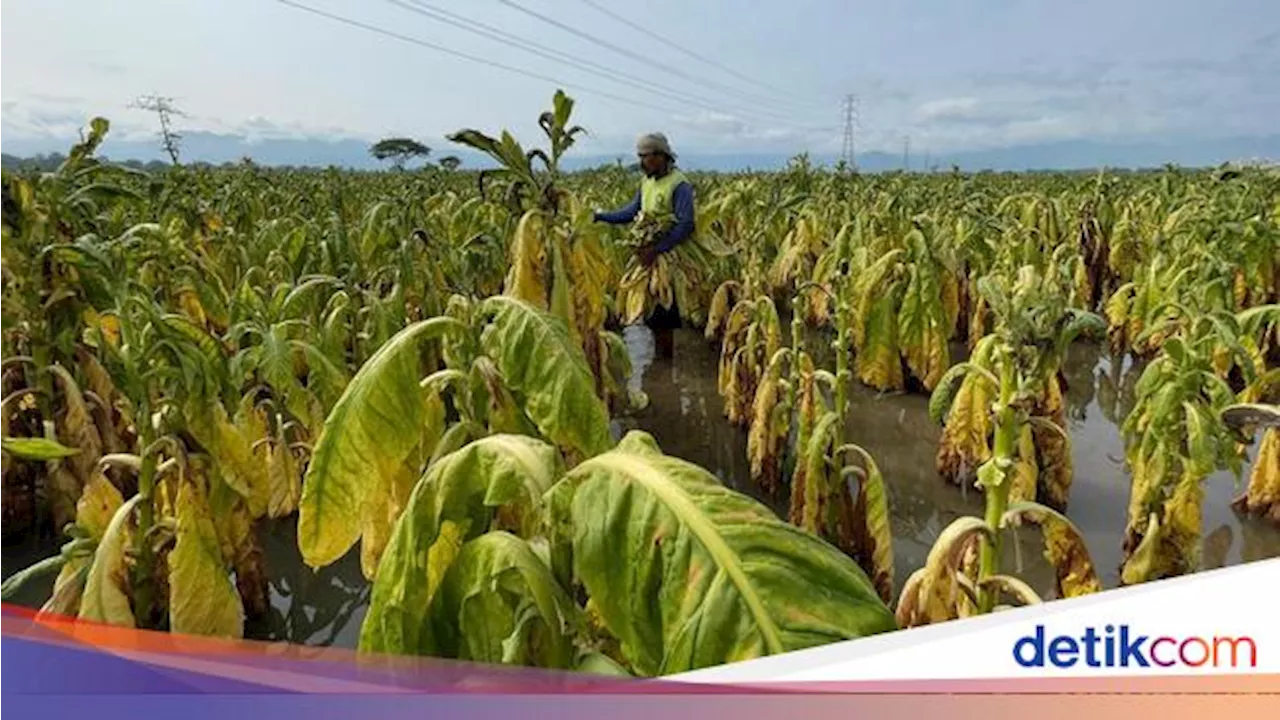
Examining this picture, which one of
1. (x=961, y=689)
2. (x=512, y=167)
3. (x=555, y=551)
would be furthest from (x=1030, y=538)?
(x=555, y=551)

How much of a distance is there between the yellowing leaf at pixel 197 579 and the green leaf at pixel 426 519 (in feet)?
4.76

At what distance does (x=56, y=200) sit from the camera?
3625 mm

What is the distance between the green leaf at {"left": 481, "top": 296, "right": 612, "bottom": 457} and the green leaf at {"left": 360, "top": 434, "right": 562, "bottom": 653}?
1.09ft

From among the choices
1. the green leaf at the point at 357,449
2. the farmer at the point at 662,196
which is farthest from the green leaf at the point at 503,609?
the farmer at the point at 662,196

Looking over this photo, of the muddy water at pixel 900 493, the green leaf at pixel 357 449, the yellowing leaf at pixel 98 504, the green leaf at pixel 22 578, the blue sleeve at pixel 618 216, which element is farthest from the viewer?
the blue sleeve at pixel 618 216

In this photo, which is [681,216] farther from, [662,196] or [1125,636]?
[1125,636]

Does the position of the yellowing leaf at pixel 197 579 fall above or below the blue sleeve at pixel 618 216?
below

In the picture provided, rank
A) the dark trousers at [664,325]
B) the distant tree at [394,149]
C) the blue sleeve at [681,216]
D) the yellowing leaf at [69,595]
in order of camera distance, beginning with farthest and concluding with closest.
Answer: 1. the distant tree at [394,149]
2. the dark trousers at [664,325]
3. the blue sleeve at [681,216]
4. the yellowing leaf at [69,595]

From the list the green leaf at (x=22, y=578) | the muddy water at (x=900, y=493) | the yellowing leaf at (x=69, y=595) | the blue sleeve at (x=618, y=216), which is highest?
the blue sleeve at (x=618, y=216)

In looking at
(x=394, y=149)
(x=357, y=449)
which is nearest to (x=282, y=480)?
(x=357, y=449)

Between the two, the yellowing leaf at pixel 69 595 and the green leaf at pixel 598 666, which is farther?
the yellowing leaf at pixel 69 595

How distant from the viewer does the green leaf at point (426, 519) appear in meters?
1.18

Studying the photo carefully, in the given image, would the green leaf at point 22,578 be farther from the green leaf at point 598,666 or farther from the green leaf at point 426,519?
the green leaf at point 598,666

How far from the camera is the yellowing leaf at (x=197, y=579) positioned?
243 cm
